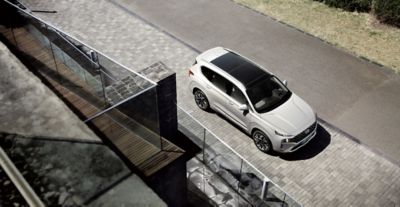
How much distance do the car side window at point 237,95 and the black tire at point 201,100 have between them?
3.66ft

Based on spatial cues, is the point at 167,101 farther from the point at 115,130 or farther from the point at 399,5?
the point at 399,5

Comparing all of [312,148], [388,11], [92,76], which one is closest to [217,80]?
[312,148]

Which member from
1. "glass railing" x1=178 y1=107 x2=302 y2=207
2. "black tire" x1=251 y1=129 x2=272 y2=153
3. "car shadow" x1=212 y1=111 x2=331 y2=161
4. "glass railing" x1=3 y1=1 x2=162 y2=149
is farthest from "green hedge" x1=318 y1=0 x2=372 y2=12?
"glass railing" x1=3 y1=1 x2=162 y2=149

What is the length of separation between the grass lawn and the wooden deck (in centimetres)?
1128

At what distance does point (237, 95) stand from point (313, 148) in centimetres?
278

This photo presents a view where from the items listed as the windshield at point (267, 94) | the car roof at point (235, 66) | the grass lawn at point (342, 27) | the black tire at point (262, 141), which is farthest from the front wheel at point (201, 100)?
the grass lawn at point (342, 27)

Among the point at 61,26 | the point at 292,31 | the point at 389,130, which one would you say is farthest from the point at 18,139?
the point at 292,31

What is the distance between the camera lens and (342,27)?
61.3 feet

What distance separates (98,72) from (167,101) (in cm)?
163

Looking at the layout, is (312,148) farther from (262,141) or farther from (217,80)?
(217,80)

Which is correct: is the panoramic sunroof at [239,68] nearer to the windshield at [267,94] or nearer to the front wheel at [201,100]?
the windshield at [267,94]

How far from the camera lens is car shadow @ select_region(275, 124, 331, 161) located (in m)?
13.1

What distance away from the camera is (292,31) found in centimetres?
1848

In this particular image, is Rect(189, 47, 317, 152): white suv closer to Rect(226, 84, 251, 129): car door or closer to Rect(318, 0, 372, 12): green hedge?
Rect(226, 84, 251, 129): car door
